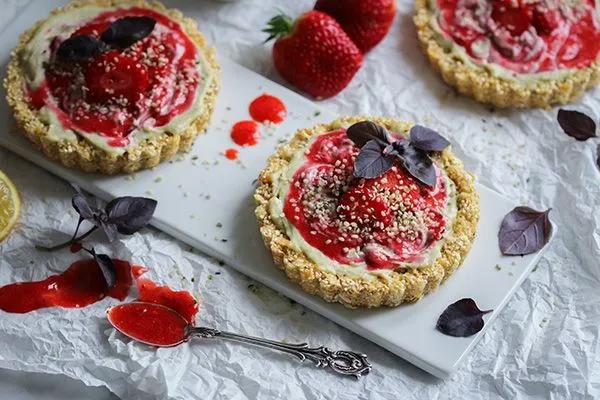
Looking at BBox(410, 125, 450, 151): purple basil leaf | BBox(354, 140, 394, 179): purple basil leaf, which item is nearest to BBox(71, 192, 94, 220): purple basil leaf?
BBox(354, 140, 394, 179): purple basil leaf

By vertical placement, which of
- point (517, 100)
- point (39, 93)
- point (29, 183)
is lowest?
point (29, 183)

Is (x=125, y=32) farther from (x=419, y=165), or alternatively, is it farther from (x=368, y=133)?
(x=419, y=165)

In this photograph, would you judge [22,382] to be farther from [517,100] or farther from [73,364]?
[517,100]

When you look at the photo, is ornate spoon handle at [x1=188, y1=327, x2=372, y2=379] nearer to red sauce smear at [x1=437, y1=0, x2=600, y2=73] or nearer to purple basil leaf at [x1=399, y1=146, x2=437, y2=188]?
purple basil leaf at [x1=399, y1=146, x2=437, y2=188]

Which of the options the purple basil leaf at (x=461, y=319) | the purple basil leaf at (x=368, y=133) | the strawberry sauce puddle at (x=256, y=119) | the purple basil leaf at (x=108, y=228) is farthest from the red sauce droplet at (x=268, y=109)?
the purple basil leaf at (x=461, y=319)

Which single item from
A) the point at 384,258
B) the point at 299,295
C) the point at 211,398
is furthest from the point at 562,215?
the point at 211,398

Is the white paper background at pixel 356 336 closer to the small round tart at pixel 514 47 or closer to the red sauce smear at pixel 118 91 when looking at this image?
the small round tart at pixel 514 47

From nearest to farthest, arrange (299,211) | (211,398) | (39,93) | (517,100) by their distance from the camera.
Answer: (211,398) → (299,211) → (39,93) → (517,100)
